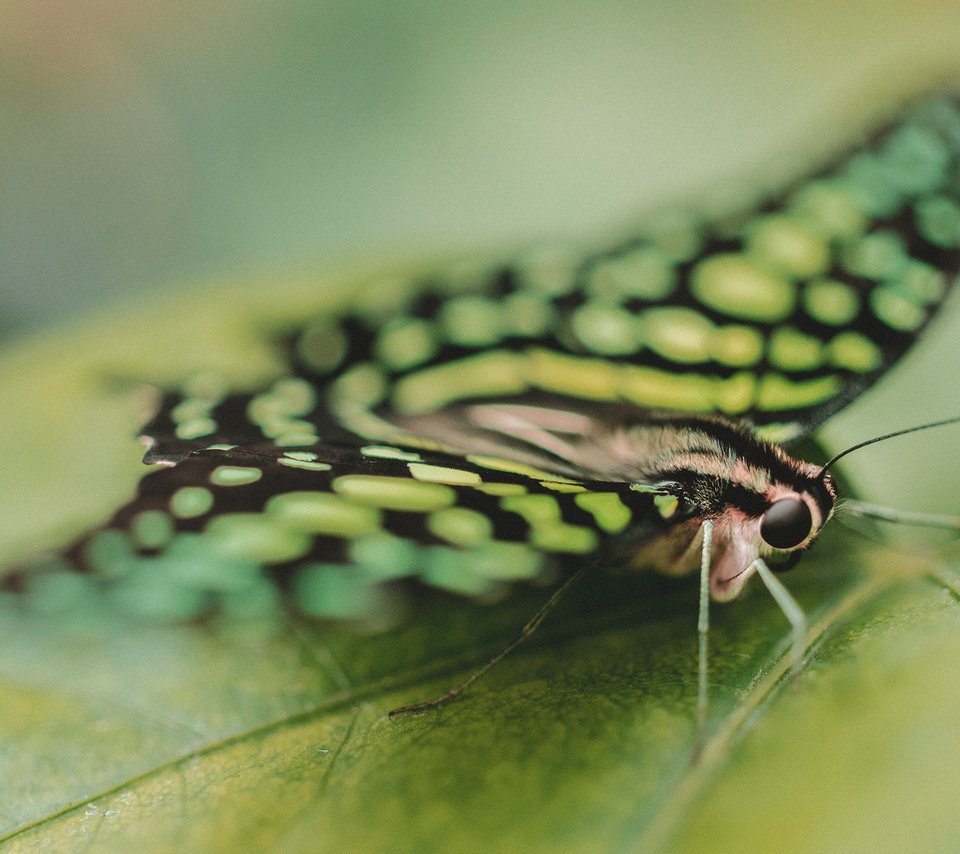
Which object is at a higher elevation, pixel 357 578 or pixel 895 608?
pixel 357 578

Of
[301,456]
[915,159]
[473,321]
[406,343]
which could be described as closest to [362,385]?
[406,343]

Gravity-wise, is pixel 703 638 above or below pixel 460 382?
below

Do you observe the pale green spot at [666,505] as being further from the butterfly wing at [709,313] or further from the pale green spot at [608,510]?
the butterfly wing at [709,313]

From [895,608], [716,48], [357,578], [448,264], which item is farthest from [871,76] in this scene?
[357,578]

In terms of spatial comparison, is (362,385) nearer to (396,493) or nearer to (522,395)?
(522,395)

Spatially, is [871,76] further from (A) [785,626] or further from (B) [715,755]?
(B) [715,755]

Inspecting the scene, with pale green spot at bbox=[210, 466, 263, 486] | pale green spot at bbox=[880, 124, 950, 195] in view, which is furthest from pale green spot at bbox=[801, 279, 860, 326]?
pale green spot at bbox=[210, 466, 263, 486]

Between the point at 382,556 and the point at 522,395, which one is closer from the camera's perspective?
the point at 382,556
